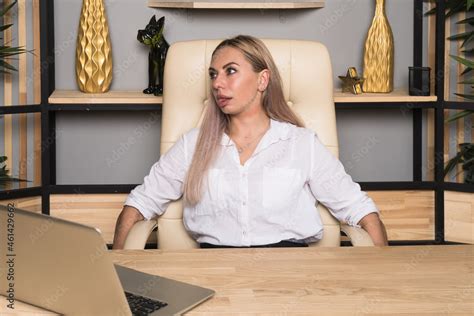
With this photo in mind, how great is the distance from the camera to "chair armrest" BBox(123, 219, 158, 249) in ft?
7.02

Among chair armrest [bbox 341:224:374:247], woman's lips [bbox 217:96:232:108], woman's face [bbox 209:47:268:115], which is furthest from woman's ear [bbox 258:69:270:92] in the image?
chair armrest [bbox 341:224:374:247]

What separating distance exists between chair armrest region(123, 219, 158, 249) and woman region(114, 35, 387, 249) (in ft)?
0.34

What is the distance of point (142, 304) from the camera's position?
135 cm

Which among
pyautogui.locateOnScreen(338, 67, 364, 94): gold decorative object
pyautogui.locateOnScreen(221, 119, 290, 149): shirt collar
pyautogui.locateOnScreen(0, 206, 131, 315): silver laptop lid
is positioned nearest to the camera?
pyautogui.locateOnScreen(0, 206, 131, 315): silver laptop lid

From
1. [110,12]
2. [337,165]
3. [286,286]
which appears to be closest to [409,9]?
[110,12]

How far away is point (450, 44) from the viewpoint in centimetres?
367

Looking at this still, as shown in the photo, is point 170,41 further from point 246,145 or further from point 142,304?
point 142,304

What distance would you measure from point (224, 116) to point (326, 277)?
1015 millimetres

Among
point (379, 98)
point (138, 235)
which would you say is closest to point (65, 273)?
point (138, 235)

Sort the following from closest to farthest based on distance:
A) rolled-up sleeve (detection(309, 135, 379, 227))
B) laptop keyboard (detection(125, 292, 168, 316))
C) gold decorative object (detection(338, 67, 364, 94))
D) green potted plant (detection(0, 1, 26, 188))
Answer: laptop keyboard (detection(125, 292, 168, 316)) < rolled-up sleeve (detection(309, 135, 379, 227)) < green potted plant (detection(0, 1, 26, 188)) < gold decorative object (detection(338, 67, 364, 94))

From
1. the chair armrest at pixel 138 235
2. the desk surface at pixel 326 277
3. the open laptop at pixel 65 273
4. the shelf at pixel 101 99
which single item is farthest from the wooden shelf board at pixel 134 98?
the open laptop at pixel 65 273

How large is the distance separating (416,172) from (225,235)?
5.89 ft

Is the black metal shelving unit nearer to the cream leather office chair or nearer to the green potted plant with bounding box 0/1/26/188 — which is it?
the green potted plant with bounding box 0/1/26/188

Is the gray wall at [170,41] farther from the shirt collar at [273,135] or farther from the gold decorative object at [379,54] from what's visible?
the shirt collar at [273,135]
